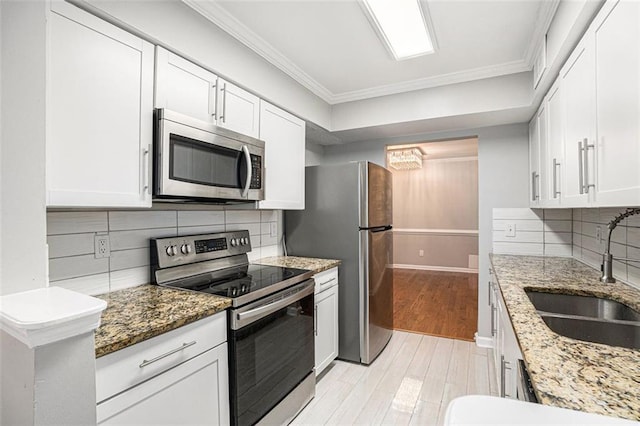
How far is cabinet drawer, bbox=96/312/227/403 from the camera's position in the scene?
1012 mm

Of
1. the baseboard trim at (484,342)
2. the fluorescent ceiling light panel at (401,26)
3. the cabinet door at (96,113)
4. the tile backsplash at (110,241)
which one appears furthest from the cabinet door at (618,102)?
the baseboard trim at (484,342)

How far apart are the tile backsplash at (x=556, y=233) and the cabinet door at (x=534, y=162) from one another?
17 cm

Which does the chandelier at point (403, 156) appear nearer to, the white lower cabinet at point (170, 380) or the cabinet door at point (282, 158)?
the cabinet door at point (282, 158)

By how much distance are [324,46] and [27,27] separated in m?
1.63

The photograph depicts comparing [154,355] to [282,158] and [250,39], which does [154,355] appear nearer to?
[282,158]

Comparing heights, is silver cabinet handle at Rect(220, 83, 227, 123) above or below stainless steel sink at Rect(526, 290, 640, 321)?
above

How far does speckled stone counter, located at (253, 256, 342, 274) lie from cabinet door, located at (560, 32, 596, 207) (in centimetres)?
150

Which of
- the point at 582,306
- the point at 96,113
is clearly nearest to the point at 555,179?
the point at 582,306

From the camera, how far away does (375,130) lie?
3076 millimetres

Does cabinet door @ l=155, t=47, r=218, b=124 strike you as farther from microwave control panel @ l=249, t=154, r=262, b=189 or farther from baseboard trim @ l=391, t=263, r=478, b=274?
baseboard trim @ l=391, t=263, r=478, b=274

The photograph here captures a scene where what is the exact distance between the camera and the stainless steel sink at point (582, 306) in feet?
4.66

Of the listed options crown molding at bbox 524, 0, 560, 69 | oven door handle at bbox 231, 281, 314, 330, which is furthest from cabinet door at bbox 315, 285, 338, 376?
crown molding at bbox 524, 0, 560, 69

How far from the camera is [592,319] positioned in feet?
4.20

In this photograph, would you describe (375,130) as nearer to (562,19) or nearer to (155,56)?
(562,19)
